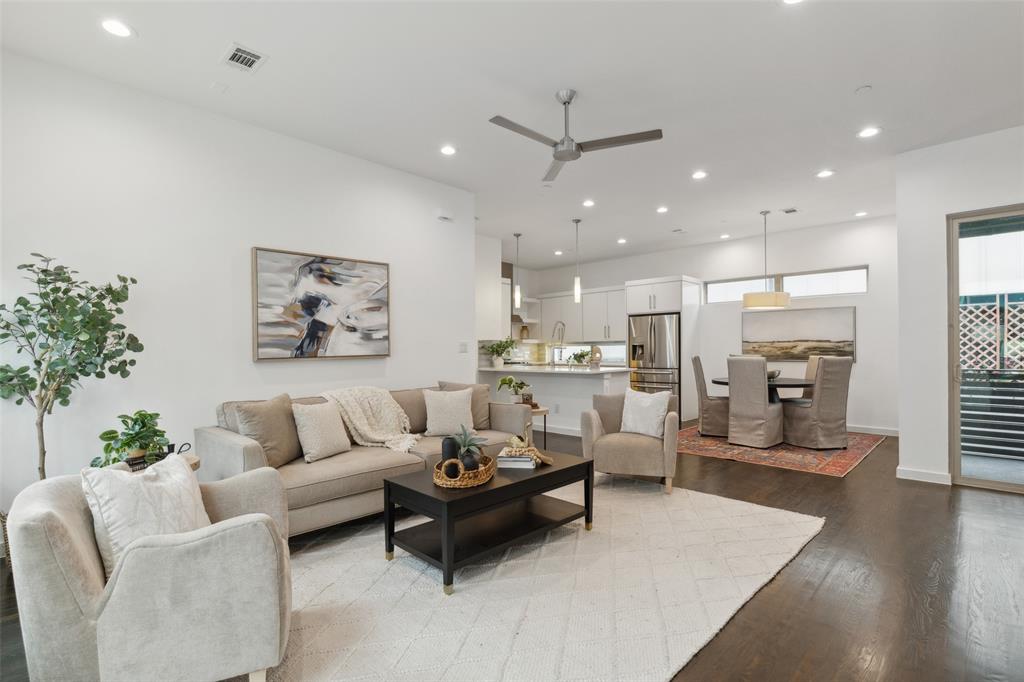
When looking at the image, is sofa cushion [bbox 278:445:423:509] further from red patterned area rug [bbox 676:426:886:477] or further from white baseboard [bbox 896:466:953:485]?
white baseboard [bbox 896:466:953:485]

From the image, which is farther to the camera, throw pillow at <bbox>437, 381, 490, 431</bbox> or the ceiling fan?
throw pillow at <bbox>437, 381, 490, 431</bbox>

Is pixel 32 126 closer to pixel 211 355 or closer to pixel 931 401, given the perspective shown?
pixel 211 355

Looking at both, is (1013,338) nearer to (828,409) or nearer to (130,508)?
(828,409)

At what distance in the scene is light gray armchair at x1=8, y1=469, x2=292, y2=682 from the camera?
1406 mm

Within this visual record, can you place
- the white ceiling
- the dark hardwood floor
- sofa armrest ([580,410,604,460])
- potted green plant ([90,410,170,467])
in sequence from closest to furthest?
1. the dark hardwood floor
2. the white ceiling
3. potted green plant ([90,410,170,467])
4. sofa armrest ([580,410,604,460])

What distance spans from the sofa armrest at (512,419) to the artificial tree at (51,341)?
2690 mm

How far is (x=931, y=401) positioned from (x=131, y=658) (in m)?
5.59

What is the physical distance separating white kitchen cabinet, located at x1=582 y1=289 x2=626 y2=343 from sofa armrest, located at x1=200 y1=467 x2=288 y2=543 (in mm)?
6959

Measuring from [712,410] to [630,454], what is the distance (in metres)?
2.78

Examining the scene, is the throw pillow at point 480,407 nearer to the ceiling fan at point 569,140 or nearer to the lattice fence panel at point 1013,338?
the ceiling fan at point 569,140

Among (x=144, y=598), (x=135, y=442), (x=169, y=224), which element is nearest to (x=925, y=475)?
(x=144, y=598)

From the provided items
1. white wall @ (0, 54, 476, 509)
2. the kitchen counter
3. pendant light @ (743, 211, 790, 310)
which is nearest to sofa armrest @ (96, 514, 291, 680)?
white wall @ (0, 54, 476, 509)

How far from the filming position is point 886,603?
2305 millimetres

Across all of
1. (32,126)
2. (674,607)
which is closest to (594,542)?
(674,607)
